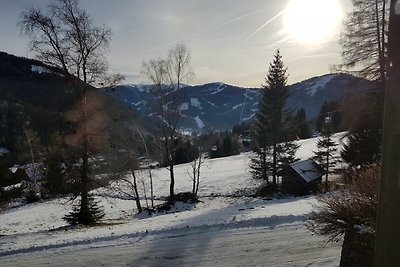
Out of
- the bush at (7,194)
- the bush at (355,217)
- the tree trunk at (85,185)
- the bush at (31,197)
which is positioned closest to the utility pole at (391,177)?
the bush at (355,217)

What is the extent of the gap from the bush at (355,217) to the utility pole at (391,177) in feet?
9.50

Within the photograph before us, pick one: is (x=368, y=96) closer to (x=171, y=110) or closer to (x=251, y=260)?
(x=251, y=260)

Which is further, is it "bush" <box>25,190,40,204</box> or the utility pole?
"bush" <box>25,190,40,204</box>

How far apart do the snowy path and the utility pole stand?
5067mm

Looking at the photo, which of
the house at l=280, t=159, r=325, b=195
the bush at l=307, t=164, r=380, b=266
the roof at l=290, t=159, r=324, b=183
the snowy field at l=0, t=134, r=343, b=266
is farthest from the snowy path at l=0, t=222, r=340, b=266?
the roof at l=290, t=159, r=324, b=183

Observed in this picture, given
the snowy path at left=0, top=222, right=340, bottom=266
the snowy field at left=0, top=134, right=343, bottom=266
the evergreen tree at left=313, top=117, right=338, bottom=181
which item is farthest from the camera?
the evergreen tree at left=313, top=117, right=338, bottom=181

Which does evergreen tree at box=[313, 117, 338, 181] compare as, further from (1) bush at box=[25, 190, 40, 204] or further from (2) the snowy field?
(1) bush at box=[25, 190, 40, 204]

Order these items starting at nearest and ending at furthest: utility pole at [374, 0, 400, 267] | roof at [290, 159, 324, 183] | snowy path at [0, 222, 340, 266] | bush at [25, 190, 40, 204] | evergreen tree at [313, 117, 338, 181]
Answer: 1. utility pole at [374, 0, 400, 267]
2. snowy path at [0, 222, 340, 266]
3. roof at [290, 159, 324, 183]
4. evergreen tree at [313, 117, 338, 181]
5. bush at [25, 190, 40, 204]

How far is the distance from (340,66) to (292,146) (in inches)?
738

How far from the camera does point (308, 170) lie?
32906 millimetres

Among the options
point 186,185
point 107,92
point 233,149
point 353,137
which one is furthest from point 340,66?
point 233,149

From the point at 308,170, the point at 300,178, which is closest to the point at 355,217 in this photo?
the point at 300,178

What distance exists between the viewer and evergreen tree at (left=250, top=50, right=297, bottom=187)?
3412 centimetres

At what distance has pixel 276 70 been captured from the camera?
3422 cm
